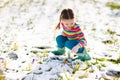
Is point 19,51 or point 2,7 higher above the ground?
point 2,7

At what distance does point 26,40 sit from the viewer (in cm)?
928

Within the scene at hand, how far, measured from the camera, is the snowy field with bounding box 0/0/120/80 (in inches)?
233

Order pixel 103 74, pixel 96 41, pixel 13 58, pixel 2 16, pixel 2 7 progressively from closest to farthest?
pixel 103 74 < pixel 13 58 < pixel 96 41 < pixel 2 16 < pixel 2 7

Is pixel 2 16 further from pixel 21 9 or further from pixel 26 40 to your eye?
pixel 26 40

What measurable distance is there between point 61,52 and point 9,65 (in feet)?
4.23

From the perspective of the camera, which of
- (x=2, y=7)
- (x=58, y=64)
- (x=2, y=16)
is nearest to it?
(x=58, y=64)

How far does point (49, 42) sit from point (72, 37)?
2.29m

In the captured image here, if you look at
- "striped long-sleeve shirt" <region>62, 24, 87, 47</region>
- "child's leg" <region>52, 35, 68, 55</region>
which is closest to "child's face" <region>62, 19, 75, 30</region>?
"striped long-sleeve shirt" <region>62, 24, 87, 47</region>

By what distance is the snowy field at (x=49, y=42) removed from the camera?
591 cm

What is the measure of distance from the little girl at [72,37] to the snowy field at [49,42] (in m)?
0.22

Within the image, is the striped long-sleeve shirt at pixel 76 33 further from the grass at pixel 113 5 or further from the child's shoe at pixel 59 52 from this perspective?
the grass at pixel 113 5

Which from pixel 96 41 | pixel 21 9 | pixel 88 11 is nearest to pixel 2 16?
pixel 21 9

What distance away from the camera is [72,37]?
22.0 feet

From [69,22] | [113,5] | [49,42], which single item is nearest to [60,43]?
[69,22]
